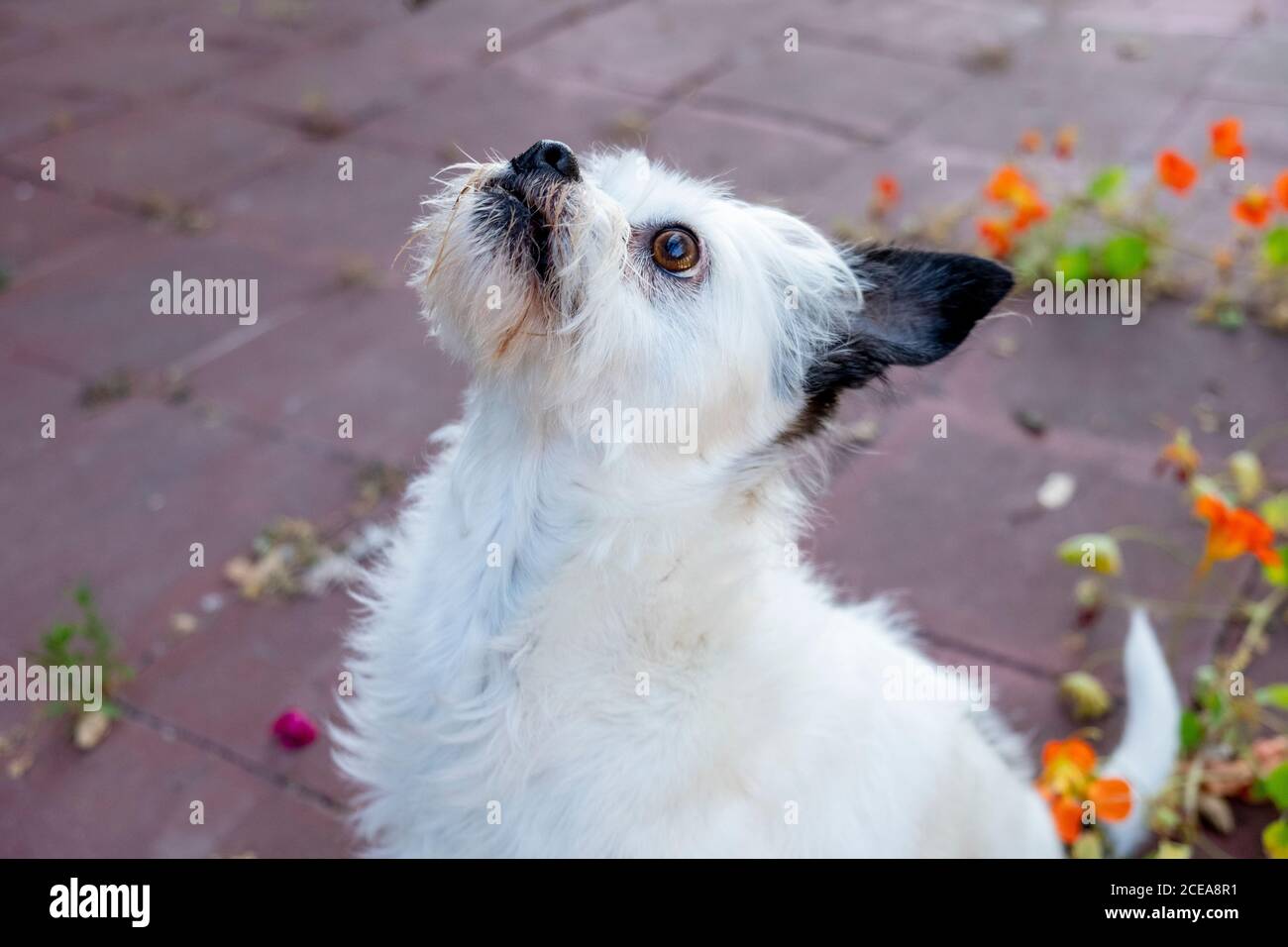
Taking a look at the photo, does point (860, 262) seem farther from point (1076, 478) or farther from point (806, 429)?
point (1076, 478)

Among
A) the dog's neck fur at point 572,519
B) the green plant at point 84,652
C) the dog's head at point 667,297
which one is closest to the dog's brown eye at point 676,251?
the dog's head at point 667,297

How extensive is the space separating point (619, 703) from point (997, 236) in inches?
126

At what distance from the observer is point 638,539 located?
2.17 metres

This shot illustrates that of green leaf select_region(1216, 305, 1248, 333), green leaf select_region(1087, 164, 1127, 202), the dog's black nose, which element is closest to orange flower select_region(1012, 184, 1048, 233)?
green leaf select_region(1087, 164, 1127, 202)

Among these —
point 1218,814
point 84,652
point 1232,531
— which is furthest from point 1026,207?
point 84,652

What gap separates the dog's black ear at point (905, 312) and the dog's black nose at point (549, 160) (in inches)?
24.5

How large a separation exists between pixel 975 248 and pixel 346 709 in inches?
146

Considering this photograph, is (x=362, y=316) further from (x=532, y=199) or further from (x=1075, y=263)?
(x=532, y=199)

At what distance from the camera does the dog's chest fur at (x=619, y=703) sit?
2160mm

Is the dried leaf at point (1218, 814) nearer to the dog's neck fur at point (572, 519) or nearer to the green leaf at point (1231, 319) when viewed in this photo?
the dog's neck fur at point (572, 519)

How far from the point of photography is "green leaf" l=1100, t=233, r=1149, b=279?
15.7 ft

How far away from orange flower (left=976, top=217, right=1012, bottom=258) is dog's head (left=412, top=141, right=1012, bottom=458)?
8.33 feet

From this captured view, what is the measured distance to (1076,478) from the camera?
162 inches
